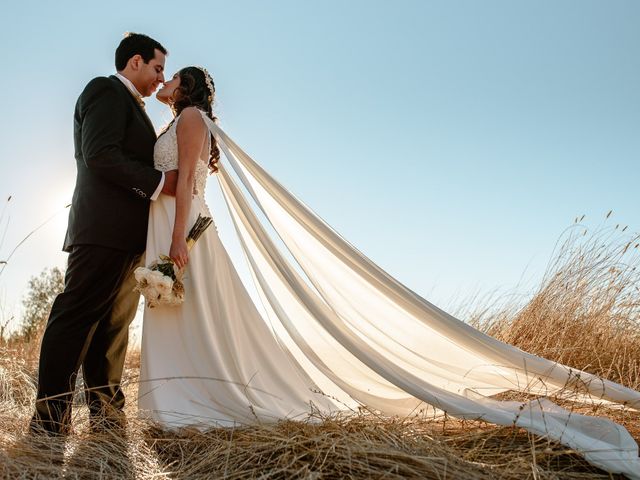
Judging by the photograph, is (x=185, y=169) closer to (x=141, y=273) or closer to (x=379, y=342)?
(x=141, y=273)

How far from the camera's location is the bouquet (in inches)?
139

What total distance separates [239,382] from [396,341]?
35.7 inches

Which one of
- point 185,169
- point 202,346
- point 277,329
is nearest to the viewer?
point 185,169

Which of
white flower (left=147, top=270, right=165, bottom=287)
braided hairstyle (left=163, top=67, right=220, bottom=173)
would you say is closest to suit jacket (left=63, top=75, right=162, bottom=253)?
braided hairstyle (left=163, top=67, right=220, bottom=173)

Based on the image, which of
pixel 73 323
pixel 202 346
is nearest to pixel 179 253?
pixel 202 346

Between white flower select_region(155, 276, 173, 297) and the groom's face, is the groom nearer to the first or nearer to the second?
the groom's face

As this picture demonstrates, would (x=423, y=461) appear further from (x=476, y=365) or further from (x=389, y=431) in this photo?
(x=476, y=365)

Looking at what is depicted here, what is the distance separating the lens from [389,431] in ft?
10.3

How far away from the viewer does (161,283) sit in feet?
11.6

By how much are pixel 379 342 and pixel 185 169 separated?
1429 millimetres

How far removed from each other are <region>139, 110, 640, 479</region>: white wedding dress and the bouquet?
6.7 inches

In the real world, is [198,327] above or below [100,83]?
below

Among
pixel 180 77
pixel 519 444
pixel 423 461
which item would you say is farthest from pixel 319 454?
pixel 180 77

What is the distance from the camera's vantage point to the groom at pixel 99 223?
3.68 meters
